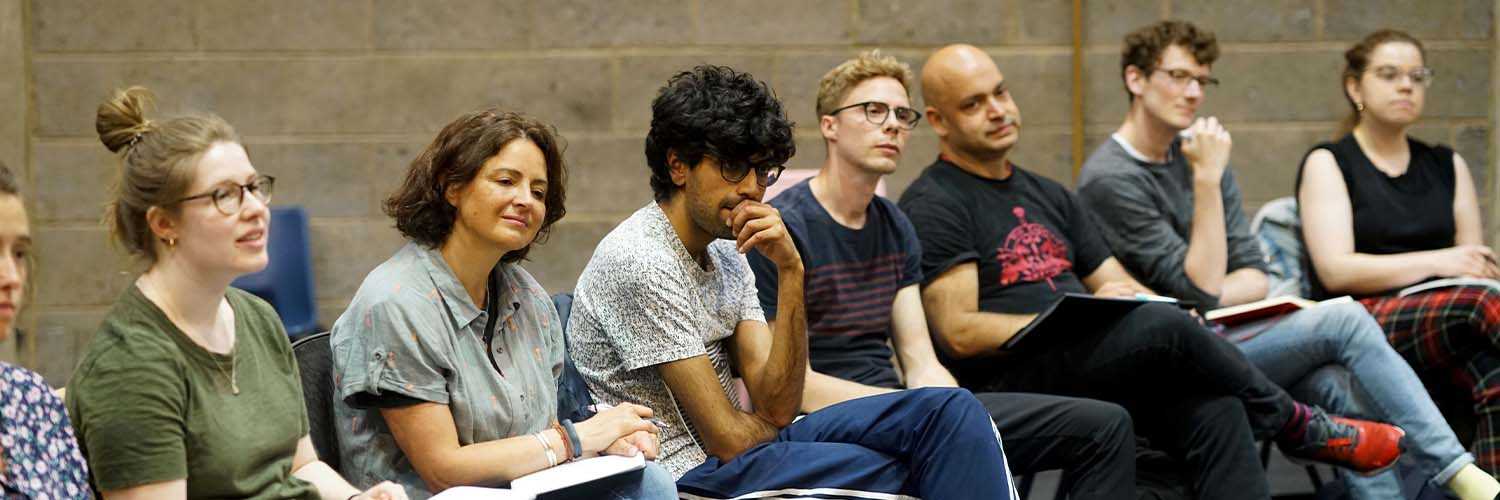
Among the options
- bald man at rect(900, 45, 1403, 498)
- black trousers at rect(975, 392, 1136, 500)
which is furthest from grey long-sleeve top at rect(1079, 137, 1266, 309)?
black trousers at rect(975, 392, 1136, 500)

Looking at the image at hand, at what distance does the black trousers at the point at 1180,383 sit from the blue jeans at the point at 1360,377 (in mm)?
309

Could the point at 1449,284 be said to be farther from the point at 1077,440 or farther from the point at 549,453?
the point at 549,453

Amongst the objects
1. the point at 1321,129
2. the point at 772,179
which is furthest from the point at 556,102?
the point at 1321,129

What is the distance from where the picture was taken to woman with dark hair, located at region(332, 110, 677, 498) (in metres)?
1.98

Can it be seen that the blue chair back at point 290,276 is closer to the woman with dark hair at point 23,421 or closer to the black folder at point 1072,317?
the black folder at point 1072,317

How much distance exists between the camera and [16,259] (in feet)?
5.21

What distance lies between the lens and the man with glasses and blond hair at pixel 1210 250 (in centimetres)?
313

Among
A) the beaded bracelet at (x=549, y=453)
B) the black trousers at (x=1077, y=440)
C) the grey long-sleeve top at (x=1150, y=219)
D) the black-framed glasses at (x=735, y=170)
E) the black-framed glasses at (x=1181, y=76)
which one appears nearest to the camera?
the beaded bracelet at (x=549, y=453)

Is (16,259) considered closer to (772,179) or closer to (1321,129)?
(772,179)

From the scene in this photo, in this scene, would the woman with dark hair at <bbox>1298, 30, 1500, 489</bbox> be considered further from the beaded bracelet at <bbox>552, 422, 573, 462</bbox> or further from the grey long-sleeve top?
the beaded bracelet at <bbox>552, 422, 573, 462</bbox>

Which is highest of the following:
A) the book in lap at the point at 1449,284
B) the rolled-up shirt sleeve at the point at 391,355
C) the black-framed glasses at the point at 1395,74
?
the black-framed glasses at the point at 1395,74

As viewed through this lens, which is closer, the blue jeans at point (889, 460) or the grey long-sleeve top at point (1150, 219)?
the blue jeans at point (889, 460)

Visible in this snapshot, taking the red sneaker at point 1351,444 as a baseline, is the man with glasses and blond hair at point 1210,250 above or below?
above

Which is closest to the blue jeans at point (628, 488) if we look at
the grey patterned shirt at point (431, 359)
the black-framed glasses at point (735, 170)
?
the grey patterned shirt at point (431, 359)
